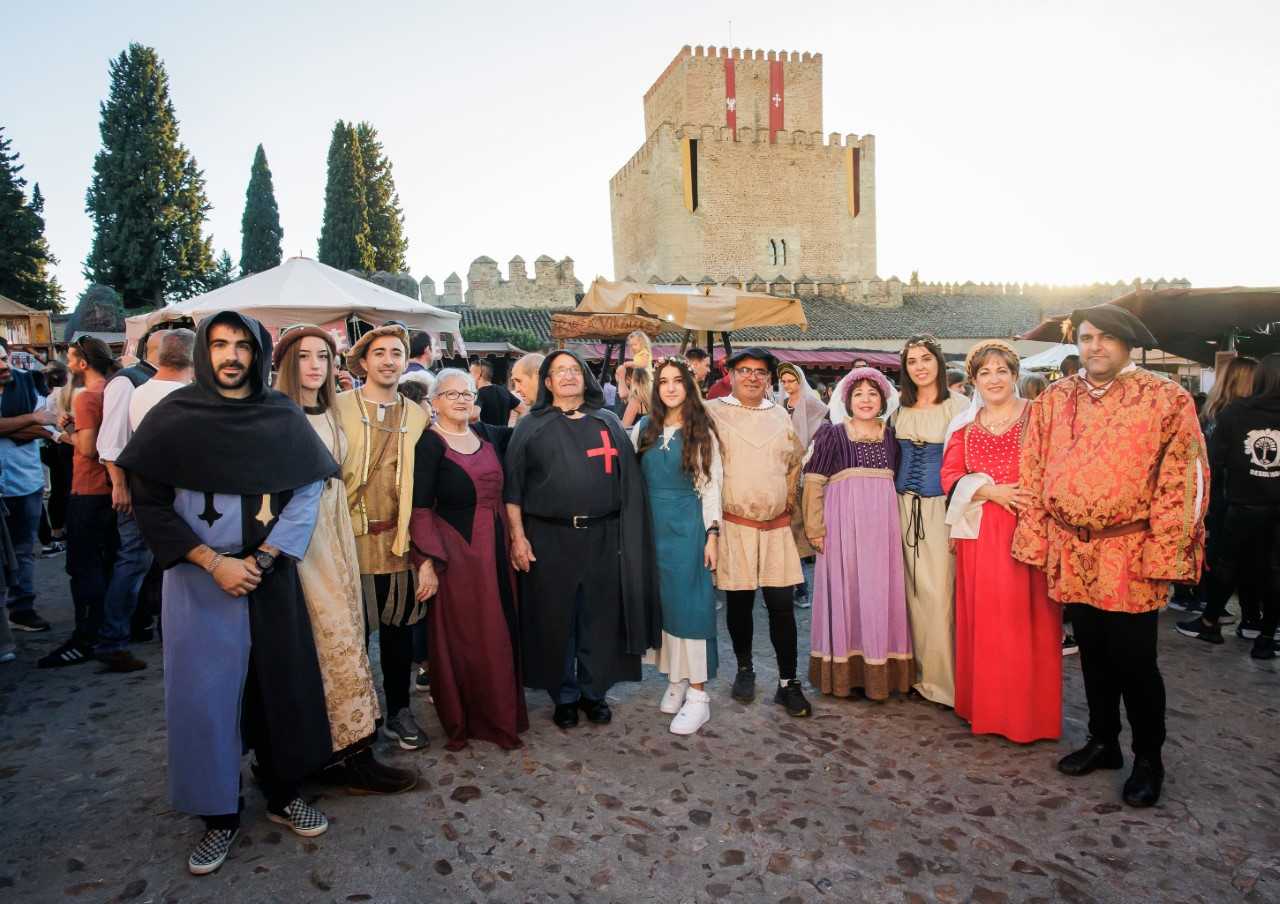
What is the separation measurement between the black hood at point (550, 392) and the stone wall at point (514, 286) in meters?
28.5

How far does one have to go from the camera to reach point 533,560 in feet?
12.4

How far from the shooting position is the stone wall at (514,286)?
32.1 metres

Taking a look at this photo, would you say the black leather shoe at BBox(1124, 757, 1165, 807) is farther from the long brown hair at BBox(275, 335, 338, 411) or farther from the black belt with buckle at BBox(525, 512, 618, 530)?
the long brown hair at BBox(275, 335, 338, 411)

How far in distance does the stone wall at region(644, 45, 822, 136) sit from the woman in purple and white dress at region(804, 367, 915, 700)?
4101cm

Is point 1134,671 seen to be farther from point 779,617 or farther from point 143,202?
point 143,202

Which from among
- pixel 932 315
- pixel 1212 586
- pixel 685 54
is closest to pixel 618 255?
pixel 685 54

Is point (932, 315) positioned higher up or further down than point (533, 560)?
higher up

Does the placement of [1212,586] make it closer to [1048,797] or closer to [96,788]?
[1048,797]

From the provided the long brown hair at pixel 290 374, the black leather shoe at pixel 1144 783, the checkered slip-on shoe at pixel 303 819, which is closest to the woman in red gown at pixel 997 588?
the black leather shoe at pixel 1144 783

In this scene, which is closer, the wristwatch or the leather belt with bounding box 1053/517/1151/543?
the wristwatch

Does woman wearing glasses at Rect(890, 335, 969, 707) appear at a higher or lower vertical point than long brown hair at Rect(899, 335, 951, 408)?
lower

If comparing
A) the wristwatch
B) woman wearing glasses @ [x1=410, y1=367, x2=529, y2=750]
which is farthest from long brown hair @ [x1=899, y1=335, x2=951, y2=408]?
the wristwatch

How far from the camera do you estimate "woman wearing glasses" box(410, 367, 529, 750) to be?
352cm

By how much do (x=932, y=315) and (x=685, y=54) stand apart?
20.0 meters
